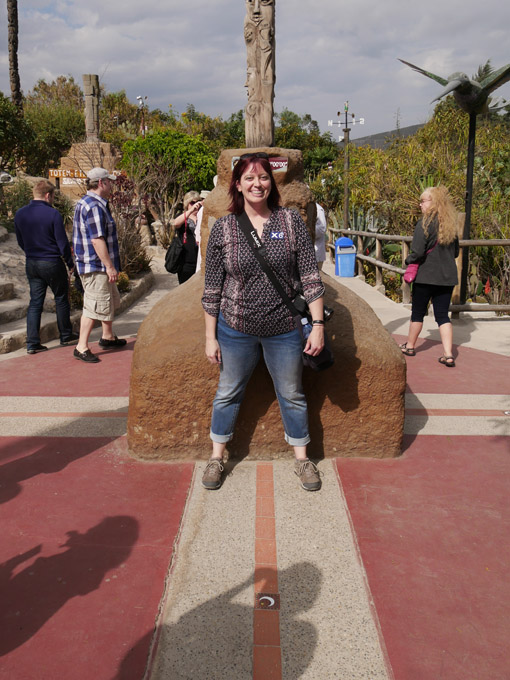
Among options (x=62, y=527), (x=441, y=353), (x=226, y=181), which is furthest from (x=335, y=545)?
(x=441, y=353)

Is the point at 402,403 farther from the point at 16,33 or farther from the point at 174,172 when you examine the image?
the point at 16,33

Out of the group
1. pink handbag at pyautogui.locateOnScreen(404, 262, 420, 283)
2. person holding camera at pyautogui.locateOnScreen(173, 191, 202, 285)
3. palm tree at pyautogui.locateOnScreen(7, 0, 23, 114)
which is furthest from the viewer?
palm tree at pyautogui.locateOnScreen(7, 0, 23, 114)

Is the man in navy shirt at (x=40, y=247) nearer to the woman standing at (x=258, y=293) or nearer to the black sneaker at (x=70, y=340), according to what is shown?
the black sneaker at (x=70, y=340)

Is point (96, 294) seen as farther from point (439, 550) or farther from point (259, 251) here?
point (439, 550)

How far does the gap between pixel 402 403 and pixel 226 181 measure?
221 centimetres

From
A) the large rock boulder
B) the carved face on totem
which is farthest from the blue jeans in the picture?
the carved face on totem

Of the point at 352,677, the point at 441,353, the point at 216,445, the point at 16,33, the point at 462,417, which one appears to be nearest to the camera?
the point at 352,677

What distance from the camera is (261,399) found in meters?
3.37

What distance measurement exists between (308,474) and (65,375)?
3.01 meters

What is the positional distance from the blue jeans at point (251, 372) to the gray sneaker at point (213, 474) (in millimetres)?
140

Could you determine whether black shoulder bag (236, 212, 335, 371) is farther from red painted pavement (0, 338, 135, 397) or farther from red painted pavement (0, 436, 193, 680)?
red painted pavement (0, 338, 135, 397)

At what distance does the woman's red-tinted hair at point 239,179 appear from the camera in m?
2.78

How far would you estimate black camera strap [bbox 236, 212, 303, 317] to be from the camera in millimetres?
2779

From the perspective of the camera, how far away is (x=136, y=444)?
11.2ft
